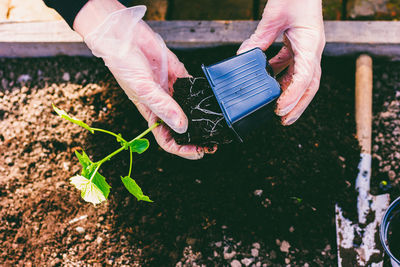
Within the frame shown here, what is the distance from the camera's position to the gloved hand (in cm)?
123

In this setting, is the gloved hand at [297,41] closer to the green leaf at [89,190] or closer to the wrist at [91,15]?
the wrist at [91,15]

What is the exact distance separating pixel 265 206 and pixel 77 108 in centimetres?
107

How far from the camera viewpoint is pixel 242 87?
1055mm

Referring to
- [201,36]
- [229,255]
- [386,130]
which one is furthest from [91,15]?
[386,130]

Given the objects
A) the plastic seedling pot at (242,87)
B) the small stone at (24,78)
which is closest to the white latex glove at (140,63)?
the plastic seedling pot at (242,87)

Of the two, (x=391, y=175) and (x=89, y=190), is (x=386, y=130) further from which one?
(x=89, y=190)

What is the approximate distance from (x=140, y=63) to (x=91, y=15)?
28cm

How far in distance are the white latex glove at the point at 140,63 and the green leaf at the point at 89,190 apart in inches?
13.6

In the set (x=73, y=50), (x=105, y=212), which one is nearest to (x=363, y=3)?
(x=73, y=50)

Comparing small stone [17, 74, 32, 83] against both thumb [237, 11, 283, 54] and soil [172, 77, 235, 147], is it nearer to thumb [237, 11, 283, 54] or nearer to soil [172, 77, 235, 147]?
soil [172, 77, 235, 147]

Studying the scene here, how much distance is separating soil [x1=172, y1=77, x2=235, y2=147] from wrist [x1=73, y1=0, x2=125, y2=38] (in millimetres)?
405

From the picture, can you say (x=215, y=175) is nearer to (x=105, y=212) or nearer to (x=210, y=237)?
(x=210, y=237)

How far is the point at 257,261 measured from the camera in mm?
1476

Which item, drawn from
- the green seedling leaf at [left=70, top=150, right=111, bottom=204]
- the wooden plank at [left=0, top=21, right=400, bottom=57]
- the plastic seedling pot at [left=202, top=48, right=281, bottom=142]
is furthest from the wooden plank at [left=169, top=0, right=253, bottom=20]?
the green seedling leaf at [left=70, top=150, right=111, bottom=204]
